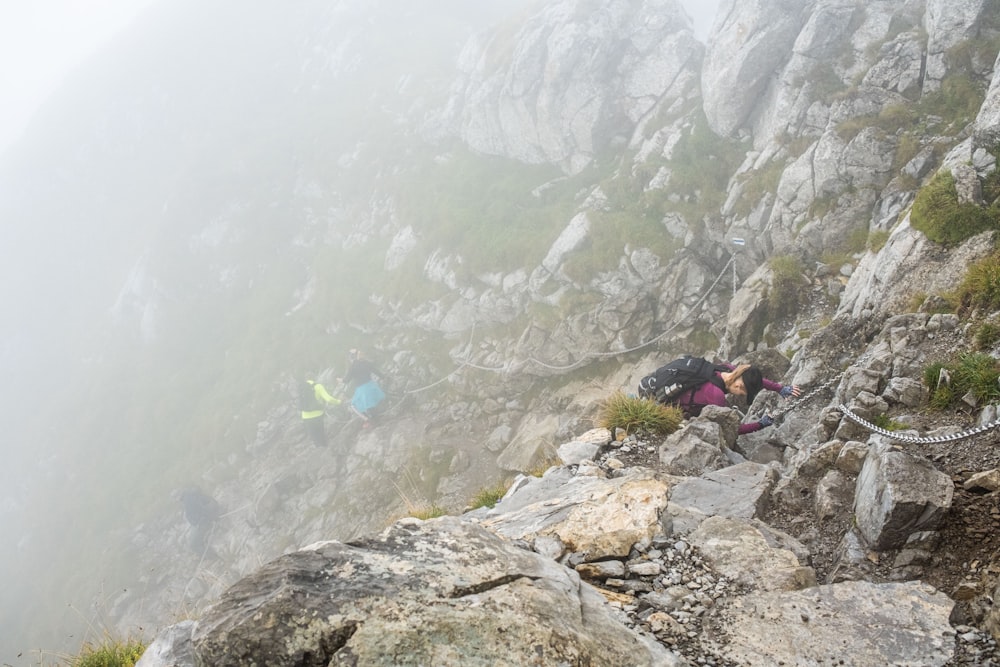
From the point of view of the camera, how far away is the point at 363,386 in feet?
81.9

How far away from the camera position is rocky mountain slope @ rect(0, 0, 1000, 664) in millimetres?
15359

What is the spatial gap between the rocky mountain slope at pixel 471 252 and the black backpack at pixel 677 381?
1765 millimetres

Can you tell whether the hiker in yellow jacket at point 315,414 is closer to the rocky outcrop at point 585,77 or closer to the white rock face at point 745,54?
the rocky outcrop at point 585,77

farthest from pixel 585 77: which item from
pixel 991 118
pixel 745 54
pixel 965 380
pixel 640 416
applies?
pixel 965 380

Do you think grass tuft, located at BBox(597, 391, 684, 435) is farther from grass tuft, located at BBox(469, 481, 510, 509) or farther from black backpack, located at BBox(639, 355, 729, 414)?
grass tuft, located at BBox(469, 481, 510, 509)

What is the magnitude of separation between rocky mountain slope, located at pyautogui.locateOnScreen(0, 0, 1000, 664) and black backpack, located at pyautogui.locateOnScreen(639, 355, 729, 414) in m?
1.77

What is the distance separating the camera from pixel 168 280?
45250mm

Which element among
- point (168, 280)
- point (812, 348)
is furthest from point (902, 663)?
A: point (168, 280)

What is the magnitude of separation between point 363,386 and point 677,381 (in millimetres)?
Answer: 18173

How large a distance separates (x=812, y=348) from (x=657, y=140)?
19.7 m

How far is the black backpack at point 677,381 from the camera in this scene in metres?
9.98

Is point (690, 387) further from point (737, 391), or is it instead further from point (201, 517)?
point (201, 517)

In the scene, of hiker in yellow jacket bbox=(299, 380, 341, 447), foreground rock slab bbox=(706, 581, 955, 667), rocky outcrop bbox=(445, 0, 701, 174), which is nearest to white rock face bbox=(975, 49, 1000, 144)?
foreground rock slab bbox=(706, 581, 955, 667)

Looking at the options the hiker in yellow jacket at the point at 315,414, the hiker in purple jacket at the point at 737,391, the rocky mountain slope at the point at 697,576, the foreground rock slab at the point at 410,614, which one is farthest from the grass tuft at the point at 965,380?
the hiker in yellow jacket at the point at 315,414
